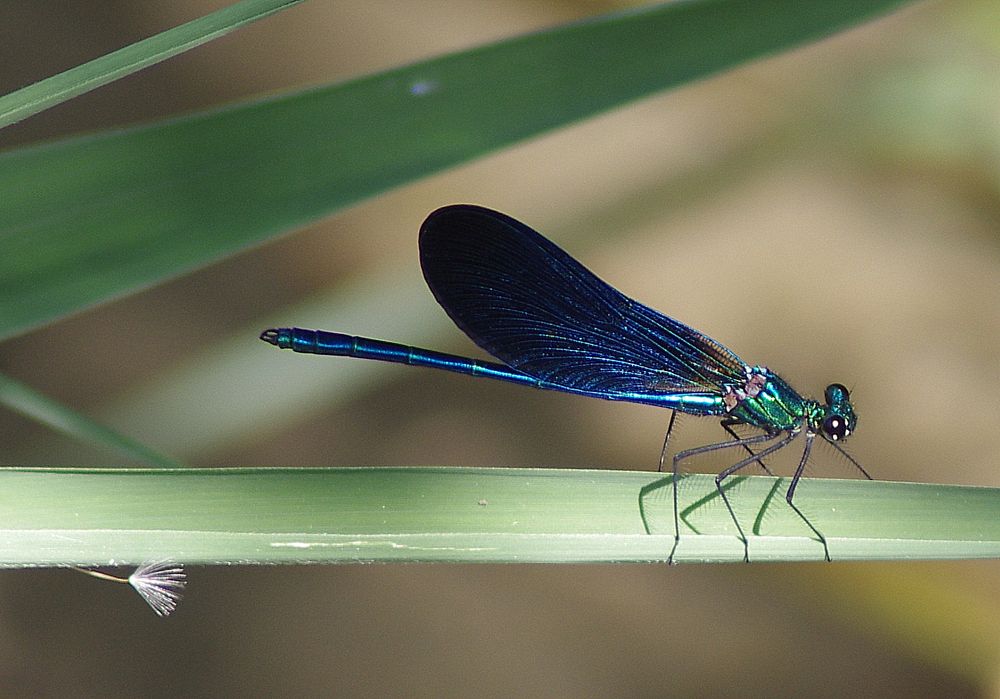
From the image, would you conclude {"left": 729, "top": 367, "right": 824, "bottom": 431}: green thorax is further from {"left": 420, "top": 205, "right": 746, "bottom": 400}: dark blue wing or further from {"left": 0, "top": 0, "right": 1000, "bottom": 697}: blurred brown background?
{"left": 0, "top": 0, "right": 1000, "bottom": 697}: blurred brown background

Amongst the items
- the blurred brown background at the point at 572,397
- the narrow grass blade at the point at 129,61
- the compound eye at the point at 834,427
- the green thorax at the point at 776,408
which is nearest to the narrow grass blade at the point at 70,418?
the narrow grass blade at the point at 129,61

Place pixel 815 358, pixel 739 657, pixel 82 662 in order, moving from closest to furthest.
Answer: pixel 82 662 < pixel 739 657 < pixel 815 358

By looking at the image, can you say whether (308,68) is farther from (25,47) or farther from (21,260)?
(21,260)

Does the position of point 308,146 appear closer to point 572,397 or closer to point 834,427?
point 834,427

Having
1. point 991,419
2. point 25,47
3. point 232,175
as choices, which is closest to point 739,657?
point 991,419

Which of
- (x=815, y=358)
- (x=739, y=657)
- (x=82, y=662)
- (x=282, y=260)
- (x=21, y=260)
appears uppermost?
(x=282, y=260)

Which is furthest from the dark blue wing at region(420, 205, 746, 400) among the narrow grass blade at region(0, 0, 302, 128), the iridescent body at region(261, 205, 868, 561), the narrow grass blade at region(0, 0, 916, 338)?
the narrow grass blade at region(0, 0, 302, 128)

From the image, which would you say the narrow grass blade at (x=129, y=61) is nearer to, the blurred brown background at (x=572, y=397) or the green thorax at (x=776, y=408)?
the green thorax at (x=776, y=408)

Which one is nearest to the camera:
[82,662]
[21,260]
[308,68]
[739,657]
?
[21,260]
